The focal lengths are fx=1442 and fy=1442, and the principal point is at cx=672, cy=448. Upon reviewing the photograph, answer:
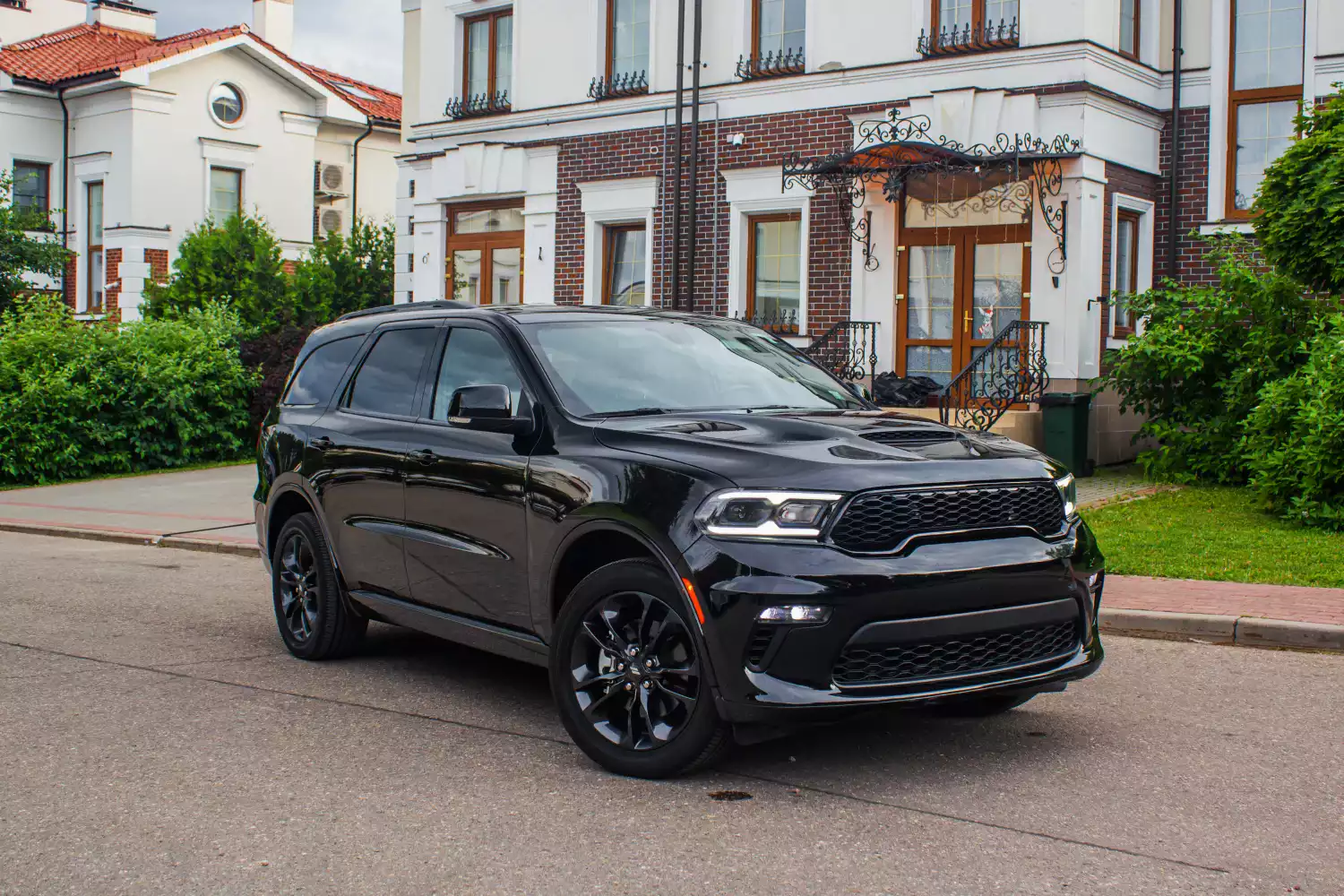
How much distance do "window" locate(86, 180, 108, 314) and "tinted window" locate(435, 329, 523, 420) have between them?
98.9 ft

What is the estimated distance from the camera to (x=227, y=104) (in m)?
34.9

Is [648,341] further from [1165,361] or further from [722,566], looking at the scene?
[1165,361]

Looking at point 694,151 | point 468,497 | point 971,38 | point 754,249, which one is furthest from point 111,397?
point 468,497

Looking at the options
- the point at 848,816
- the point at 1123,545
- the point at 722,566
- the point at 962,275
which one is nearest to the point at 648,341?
the point at 722,566

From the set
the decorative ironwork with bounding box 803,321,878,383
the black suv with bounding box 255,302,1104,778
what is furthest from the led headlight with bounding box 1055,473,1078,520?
the decorative ironwork with bounding box 803,321,878,383

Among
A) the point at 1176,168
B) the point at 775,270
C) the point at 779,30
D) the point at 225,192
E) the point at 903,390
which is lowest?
the point at 903,390

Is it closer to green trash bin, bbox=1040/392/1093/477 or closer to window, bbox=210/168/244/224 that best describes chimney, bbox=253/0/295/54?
window, bbox=210/168/244/224

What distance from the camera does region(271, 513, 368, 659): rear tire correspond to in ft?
23.9

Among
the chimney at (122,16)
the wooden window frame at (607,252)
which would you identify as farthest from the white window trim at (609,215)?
the chimney at (122,16)

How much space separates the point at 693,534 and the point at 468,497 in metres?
1.49

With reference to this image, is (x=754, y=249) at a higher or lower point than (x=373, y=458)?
higher

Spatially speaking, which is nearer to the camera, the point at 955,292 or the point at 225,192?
the point at 955,292

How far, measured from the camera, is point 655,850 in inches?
175

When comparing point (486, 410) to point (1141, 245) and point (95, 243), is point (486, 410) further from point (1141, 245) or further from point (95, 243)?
point (95, 243)
